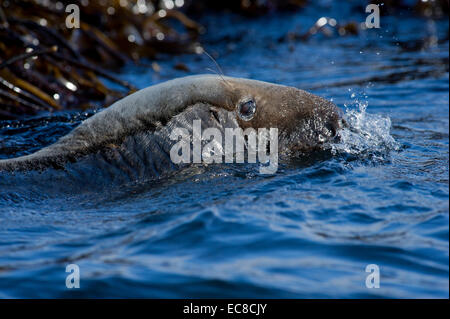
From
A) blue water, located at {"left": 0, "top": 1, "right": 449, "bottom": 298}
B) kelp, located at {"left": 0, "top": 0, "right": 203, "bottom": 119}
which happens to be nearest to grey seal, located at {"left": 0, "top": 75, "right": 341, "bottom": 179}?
blue water, located at {"left": 0, "top": 1, "right": 449, "bottom": 298}

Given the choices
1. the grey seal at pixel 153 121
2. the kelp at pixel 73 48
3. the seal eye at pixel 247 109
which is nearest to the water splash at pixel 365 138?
the grey seal at pixel 153 121

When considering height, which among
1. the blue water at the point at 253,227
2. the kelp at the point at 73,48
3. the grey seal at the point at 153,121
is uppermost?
the kelp at the point at 73,48

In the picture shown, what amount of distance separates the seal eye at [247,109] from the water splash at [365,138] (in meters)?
0.76

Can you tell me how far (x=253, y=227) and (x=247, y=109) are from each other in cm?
123

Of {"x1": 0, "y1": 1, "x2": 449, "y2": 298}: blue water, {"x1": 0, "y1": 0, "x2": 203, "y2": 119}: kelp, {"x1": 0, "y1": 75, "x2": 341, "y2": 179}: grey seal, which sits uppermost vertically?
{"x1": 0, "y1": 0, "x2": 203, "y2": 119}: kelp

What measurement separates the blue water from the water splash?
0.6 inches

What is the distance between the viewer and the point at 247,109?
5.20 m

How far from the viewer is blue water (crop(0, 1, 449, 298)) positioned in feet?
11.9

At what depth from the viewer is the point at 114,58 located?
12.1m

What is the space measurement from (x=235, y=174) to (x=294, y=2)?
43.4ft

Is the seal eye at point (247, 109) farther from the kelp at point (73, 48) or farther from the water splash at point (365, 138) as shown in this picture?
the kelp at point (73, 48)

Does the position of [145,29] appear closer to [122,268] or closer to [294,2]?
[294,2]

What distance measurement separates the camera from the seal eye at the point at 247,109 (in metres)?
5.18

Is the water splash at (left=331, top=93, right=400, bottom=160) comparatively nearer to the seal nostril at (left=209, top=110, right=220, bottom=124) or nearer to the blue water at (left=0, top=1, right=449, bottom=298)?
the blue water at (left=0, top=1, right=449, bottom=298)
